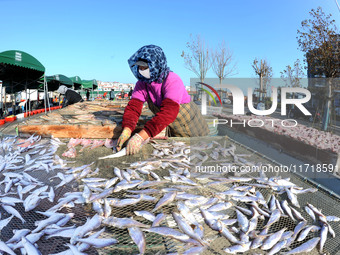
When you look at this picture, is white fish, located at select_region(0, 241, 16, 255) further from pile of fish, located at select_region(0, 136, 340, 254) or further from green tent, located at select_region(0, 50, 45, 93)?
A: green tent, located at select_region(0, 50, 45, 93)

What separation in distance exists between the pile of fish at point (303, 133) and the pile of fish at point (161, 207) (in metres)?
4.12

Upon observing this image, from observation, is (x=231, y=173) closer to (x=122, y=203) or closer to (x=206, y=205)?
(x=206, y=205)

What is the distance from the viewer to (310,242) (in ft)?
5.24

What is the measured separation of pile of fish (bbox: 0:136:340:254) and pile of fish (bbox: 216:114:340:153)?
4117 millimetres

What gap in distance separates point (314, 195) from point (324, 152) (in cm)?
425

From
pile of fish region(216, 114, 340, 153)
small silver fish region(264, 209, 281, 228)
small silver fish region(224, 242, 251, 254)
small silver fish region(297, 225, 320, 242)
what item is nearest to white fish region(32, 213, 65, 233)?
small silver fish region(224, 242, 251, 254)

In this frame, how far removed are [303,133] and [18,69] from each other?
594 inches

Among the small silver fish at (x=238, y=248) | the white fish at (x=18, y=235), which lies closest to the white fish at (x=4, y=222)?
the white fish at (x=18, y=235)

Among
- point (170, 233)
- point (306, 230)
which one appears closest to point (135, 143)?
point (170, 233)

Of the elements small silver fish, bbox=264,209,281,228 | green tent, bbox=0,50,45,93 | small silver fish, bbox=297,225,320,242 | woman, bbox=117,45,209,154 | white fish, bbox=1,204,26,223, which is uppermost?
green tent, bbox=0,50,45,93

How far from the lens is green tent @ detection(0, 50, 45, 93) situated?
11.1 metres

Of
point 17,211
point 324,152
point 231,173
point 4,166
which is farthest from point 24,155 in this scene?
point 324,152

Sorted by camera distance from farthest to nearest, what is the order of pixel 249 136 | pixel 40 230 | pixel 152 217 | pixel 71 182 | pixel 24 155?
pixel 249 136 < pixel 24 155 < pixel 71 182 < pixel 152 217 < pixel 40 230

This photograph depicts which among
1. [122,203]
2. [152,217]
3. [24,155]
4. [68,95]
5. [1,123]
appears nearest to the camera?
[152,217]
